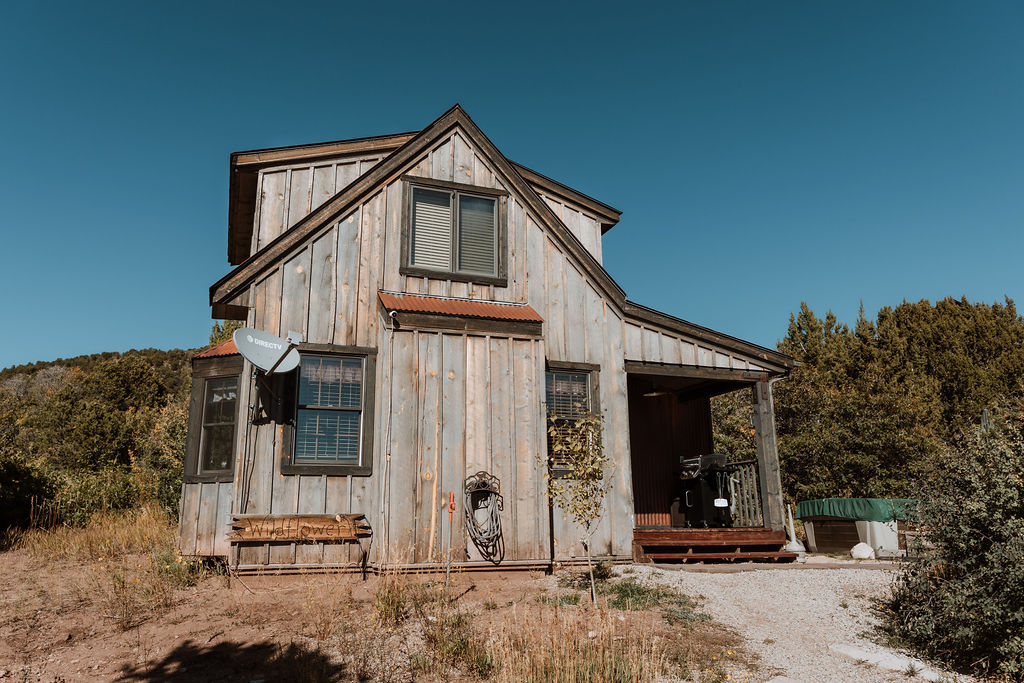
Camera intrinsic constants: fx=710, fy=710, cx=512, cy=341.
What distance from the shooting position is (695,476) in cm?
1279

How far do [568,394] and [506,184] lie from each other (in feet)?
11.7

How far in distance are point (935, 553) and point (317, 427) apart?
7236 mm

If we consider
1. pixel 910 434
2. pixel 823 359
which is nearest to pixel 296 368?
pixel 910 434

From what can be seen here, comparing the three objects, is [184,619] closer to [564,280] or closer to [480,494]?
[480,494]

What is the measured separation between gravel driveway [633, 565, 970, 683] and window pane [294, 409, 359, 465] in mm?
4199

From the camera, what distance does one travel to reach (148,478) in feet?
57.1

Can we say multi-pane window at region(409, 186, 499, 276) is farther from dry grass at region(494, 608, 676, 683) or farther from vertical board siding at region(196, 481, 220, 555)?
dry grass at region(494, 608, 676, 683)

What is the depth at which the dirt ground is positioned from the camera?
5973mm

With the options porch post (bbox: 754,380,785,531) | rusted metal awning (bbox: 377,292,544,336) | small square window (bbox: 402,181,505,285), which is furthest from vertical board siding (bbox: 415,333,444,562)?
porch post (bbox: 754,380,785,531)

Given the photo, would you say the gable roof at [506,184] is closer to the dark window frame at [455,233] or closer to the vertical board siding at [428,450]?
the dark window frame at [455,233]

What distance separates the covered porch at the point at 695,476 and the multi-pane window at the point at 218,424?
6087mm

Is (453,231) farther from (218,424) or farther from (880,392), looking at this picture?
(880,392)

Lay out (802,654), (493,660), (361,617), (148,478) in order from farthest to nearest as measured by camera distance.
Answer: (148,478)
(361,617)
(802,654)
(493,660)

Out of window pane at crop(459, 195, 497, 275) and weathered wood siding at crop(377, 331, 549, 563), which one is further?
window pane at crop(459, 195, 497, 275)
